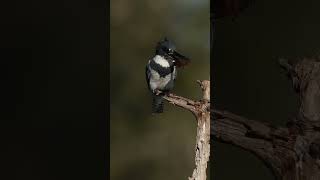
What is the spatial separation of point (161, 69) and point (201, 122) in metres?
0.21

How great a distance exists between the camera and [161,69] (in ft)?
4.99

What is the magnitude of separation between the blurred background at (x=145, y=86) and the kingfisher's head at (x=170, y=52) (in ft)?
0.05

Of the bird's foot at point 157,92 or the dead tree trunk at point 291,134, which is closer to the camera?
the bird's foot at point 157,92

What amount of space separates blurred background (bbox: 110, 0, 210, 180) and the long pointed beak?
1cm

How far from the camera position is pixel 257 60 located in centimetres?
169

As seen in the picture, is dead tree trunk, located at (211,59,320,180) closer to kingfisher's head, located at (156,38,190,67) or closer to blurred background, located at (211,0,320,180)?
blurred background, located at (211,0,320,180)

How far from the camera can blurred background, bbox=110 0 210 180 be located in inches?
54.2

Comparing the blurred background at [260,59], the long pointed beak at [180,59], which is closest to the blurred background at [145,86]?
the long pointed beak at [180,59]

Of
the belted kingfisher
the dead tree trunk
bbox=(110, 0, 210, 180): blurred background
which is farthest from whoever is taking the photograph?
the dead tree trunk

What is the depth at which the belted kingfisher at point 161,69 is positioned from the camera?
149cm

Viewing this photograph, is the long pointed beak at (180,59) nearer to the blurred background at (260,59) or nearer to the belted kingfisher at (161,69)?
the belted kingfisher at (161,69)

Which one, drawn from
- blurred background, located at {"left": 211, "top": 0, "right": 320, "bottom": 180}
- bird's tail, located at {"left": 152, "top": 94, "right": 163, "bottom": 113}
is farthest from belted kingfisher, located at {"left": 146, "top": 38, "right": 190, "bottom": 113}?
blurred background, located at {"left": 211, "top": 0, "right": 320, "bottom": 180}
